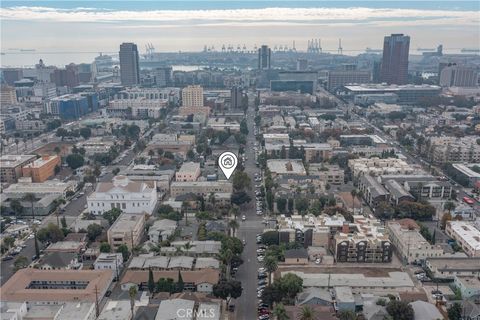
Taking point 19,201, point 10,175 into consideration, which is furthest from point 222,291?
point 10,175

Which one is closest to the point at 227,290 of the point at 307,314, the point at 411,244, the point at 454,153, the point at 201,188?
the point at 307,314

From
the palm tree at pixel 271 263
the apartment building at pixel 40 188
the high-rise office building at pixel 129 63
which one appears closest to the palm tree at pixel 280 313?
the palm tree at pixel 271 263

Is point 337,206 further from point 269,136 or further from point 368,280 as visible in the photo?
point 269,136

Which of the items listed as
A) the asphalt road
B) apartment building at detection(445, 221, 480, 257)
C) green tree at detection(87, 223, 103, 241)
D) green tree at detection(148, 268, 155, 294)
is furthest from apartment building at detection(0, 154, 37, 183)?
apartment building at detection(445, 221, 480, 257)

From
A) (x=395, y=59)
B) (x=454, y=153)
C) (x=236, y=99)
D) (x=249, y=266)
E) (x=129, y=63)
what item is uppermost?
(x=395, y=59)

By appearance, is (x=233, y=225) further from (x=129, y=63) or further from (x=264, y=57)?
(x=264, y=57)

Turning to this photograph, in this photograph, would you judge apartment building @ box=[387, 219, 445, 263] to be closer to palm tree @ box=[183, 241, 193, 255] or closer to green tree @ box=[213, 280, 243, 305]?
green tree @ box=[213, 280, 243, 305]

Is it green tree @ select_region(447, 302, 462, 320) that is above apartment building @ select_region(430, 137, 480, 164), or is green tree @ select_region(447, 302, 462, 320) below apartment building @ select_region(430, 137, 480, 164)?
below
